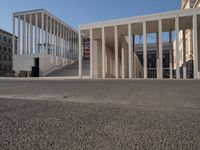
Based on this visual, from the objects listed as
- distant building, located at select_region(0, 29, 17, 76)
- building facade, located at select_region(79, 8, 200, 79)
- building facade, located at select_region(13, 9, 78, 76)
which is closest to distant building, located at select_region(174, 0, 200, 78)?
building facade, located at select_region(79, 8, 200, 79)

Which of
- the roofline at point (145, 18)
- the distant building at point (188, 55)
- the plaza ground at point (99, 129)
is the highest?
the roofline at point (145, 18)

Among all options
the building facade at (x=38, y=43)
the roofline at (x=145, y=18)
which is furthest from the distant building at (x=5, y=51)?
the roofline at (x=145, y=18)

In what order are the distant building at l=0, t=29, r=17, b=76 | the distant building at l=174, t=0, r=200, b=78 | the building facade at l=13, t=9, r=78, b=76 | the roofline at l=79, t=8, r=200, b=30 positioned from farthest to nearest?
the distant building at l=0, t=29, r=17, b=76, the building facade at l=13, t=9, r=78, b=76, the distant building at l=174, t=0, r=200, b=78, the roofline at l=79, t=8, r=200, b=30

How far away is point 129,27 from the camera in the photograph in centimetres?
2781

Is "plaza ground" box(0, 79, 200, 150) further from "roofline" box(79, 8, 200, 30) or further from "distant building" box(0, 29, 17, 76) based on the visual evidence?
"distant building" box(0, 29, 17, 76)

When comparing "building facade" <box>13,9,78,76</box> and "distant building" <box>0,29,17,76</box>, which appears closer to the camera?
"building facade" <box>13,9,78,76</box>

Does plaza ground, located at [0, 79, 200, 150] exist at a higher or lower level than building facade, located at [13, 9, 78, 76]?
lower

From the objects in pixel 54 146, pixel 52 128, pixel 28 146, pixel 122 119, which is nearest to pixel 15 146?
pixel 28 146

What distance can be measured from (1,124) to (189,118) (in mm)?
3356

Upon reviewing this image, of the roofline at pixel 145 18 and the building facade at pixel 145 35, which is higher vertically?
the roofline at pixel 145 18

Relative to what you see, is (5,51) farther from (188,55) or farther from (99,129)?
(99,129)

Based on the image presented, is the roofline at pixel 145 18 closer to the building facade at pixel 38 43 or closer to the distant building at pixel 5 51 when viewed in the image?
the building facade at pixel 38 43

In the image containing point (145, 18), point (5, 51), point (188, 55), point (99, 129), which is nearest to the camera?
point (99, 129)

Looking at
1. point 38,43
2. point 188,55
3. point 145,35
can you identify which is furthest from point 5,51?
point 145,35
